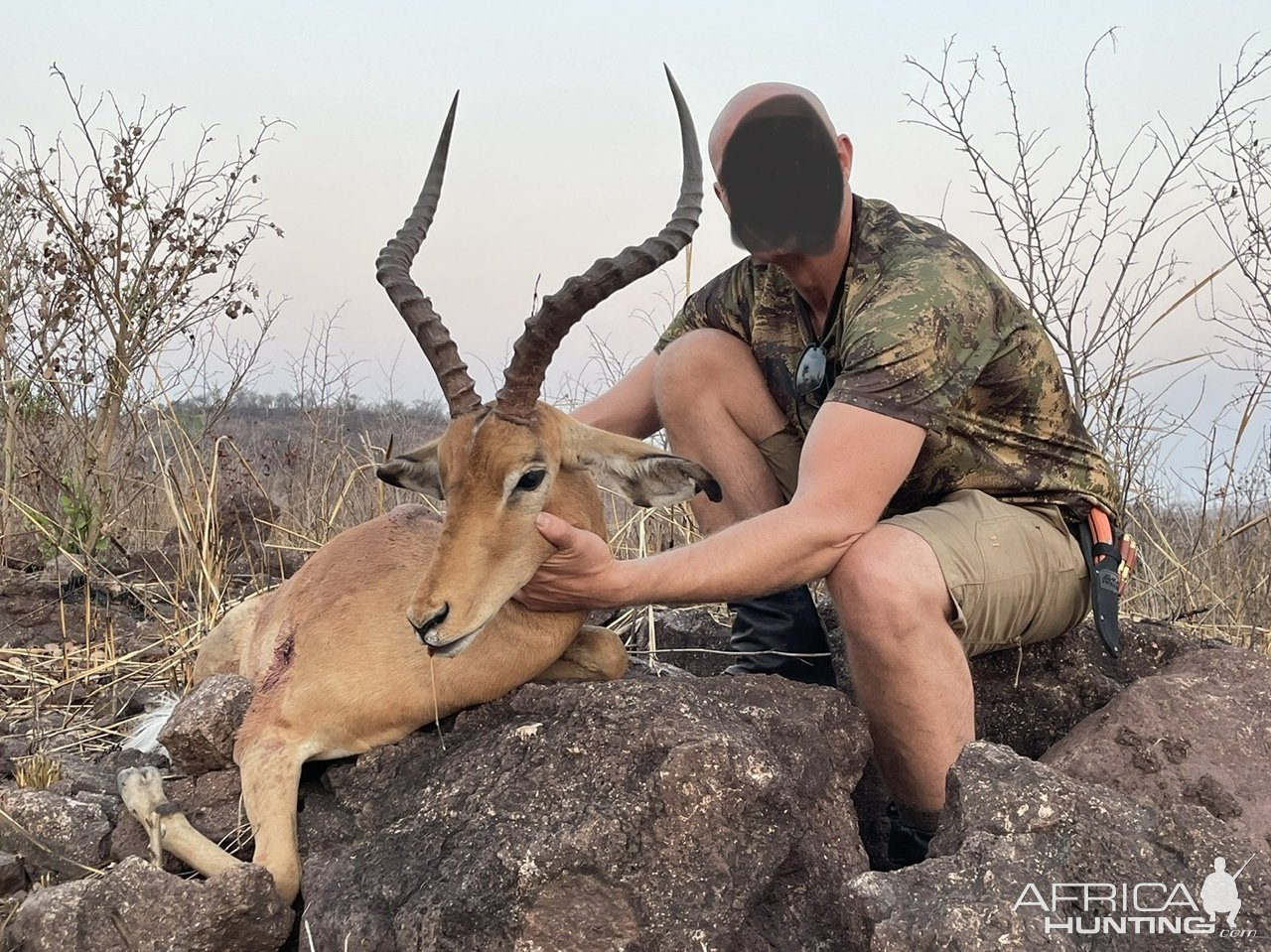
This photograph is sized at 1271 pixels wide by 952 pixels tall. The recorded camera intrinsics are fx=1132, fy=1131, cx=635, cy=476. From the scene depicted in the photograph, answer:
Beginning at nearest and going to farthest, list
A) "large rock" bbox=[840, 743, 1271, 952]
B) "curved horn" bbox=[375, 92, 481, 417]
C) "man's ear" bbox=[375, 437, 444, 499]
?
"large rock" bbox=[840, 743, 1271, 952] < "curved horn" bbox=[375, 92, 481, 417] < "man's ear" bbox=[375, 437, 444, 499]

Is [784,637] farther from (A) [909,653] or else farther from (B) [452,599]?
(B) [452,599]

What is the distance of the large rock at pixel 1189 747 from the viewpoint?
3830 mm

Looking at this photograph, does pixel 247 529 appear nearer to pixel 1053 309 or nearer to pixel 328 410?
pixel 328 410

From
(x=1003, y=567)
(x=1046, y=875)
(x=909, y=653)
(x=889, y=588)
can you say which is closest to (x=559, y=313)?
(x=889, y=588)

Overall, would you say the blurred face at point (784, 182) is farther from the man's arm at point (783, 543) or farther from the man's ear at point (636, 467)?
the man's ear at point (636, 467)

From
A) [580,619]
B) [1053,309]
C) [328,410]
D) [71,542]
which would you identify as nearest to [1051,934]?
[580,619]

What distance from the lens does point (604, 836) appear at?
3213mm

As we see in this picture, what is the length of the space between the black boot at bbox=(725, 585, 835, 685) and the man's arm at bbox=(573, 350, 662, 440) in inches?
45.6

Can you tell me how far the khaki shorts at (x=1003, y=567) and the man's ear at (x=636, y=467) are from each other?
2.57 ft

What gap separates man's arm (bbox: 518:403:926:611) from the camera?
13.1 ft

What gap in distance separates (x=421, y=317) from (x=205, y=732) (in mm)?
1756

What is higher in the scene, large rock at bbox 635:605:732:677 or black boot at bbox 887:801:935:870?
large rock at bbox 635:605:732:677

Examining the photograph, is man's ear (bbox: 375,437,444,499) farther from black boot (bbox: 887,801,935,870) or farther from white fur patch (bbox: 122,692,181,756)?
black boot (bbox: 887,801,935,870)

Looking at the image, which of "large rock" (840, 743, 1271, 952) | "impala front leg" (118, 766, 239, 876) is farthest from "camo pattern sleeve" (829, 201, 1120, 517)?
"impala front leg" (118, 766, 239, 876)
